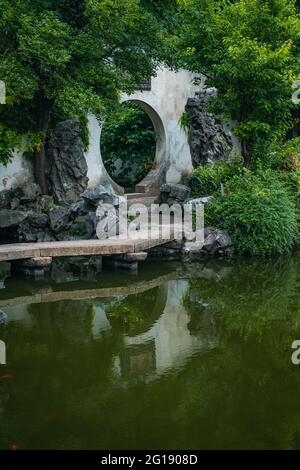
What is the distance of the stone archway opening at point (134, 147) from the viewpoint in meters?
15.8

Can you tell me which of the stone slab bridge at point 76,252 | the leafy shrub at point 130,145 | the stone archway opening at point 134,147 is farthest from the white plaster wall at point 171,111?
the stone slab bridge at point 76,252

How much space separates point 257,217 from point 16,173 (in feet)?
16.6

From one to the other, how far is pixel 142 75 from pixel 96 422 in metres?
9.26

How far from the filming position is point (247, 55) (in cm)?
1115

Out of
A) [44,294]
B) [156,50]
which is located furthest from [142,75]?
[44,294]

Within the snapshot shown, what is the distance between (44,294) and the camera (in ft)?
28.2

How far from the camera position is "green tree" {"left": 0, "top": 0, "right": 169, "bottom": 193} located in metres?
10.1

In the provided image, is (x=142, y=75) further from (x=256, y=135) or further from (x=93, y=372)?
(x=93, y=372)

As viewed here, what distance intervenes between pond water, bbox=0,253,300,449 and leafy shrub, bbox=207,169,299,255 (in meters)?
1.49

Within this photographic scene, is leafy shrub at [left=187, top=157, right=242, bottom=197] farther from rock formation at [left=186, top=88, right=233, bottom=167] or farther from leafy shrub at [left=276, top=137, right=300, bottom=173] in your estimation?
leafy shrub at [left=276, top=137, right=300, bottom=173]

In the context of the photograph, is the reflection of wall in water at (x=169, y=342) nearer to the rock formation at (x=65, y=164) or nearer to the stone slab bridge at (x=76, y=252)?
the stone slab bridge at (x=76, y=252)

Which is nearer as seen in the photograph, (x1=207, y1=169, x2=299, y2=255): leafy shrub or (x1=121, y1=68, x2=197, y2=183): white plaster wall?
(x1=207, y1=169, x2=299, y2=255): leafy shrub

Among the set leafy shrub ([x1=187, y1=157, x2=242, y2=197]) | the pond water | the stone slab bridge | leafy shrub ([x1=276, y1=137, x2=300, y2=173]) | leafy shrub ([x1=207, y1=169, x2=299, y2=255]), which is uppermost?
leafy shrub ([x1=276, y1=137, x2=300, y2=173])

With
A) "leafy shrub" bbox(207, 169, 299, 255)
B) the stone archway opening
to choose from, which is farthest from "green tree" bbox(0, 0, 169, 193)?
the stone archway opening
